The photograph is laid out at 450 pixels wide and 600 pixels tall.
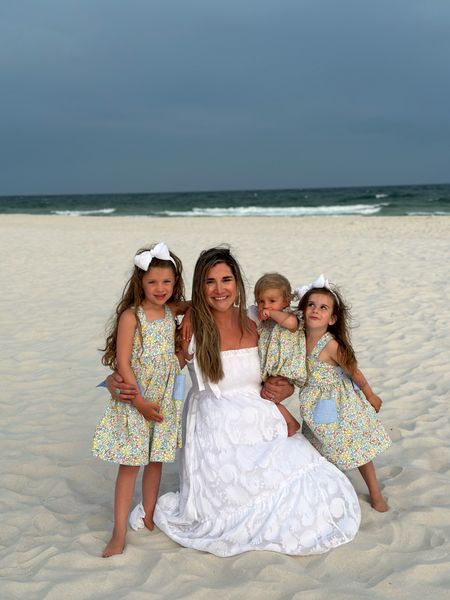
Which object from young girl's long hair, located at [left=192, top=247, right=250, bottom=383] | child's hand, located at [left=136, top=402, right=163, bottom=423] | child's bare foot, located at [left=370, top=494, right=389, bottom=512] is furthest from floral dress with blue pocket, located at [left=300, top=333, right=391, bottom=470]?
child's hand, located at [left=136, top=402, right=163, bottom=423]

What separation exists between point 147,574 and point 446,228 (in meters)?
16.7

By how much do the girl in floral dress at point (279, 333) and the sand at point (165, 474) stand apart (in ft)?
2.41

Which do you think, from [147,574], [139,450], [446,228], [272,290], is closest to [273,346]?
[272,290]

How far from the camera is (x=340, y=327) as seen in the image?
302 cm

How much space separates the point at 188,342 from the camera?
2.91 m

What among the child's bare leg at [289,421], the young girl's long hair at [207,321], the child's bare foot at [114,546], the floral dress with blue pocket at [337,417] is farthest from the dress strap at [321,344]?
the child's bare foot at [114,546]

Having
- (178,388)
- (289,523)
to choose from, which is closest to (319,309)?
(178,388)

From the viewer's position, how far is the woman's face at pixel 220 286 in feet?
9.45

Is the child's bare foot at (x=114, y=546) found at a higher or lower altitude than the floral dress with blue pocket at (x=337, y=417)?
lower

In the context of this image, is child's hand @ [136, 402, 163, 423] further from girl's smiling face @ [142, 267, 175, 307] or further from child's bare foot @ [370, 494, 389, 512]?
child's bare foot @ [370, 494, 389, 512]

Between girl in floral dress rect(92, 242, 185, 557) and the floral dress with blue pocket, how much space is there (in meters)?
0.63

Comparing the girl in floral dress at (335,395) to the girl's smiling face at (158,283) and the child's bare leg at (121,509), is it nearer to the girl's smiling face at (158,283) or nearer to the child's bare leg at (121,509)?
the girl's smiling face at (158,283)

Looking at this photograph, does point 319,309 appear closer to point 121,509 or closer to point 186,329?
point 186,329

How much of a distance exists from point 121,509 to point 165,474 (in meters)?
0.77
